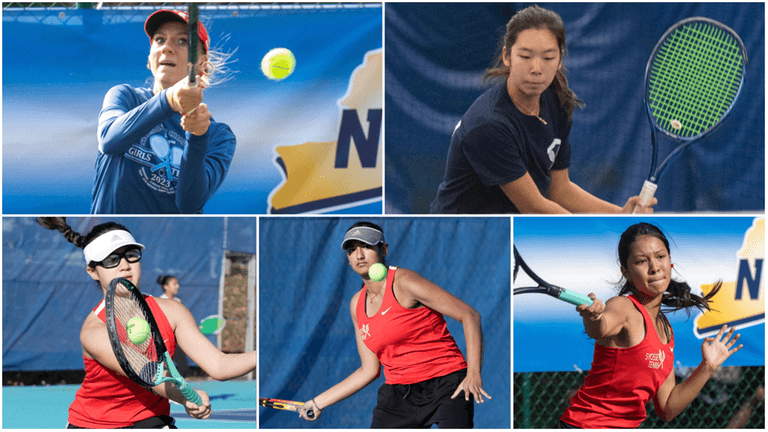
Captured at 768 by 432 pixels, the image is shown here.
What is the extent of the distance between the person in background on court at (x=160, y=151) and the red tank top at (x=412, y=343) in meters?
1.37

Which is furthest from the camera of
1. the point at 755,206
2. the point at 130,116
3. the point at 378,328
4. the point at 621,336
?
the point at 755,206

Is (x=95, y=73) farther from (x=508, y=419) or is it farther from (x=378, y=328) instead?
(x=508, y=419)

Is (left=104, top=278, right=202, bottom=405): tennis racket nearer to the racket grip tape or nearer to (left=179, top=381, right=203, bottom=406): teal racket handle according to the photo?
(left=179, top=381, right=203, bottom=406): teal racket handle

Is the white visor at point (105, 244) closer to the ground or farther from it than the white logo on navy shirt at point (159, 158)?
closer to the ground

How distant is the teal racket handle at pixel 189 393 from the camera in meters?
3.04

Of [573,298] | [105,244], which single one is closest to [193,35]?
Result: [105,244]

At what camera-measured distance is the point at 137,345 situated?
327 cm

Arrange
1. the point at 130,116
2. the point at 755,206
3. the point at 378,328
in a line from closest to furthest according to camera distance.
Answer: the point at 378,328 < the point at 130,116 < the point at 755,206

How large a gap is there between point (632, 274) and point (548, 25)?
1.60m

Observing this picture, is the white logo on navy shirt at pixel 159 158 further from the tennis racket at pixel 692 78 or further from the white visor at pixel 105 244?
the tennis racket at pixel 692 78

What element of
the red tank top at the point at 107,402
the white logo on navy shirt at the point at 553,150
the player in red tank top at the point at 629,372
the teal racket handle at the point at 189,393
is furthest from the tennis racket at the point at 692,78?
the red tank top at the point at 107,402

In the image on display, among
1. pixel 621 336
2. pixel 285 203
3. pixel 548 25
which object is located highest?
pixel 548 25

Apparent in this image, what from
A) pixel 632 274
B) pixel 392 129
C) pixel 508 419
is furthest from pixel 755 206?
pixel 392 129

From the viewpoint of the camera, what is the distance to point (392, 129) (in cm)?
438
